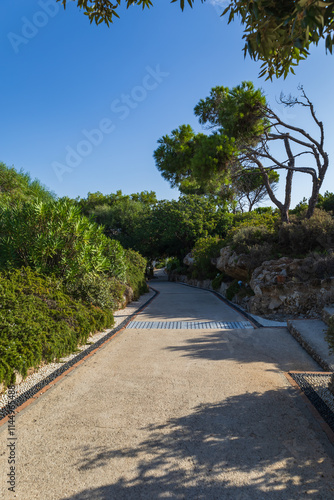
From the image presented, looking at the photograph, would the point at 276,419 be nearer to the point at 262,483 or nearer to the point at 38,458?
the point at 262,483

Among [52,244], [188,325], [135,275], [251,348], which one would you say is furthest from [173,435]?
[135,275]

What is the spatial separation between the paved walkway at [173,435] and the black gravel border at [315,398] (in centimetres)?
17

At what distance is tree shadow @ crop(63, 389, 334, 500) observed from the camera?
2314 millimetres

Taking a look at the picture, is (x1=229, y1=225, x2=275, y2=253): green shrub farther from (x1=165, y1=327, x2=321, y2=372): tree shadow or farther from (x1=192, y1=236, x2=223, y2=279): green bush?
(x1=165, y1=327, x2=321, y2=372): tree shadow

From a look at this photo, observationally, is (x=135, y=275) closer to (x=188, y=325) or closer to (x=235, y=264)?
(x=235, y=264)

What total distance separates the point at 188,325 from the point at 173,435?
5.09 m

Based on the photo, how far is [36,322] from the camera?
5340mm

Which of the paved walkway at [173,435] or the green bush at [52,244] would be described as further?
the green bush at [52,244]

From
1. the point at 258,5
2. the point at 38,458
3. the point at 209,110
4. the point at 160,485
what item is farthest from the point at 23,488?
the point at 209,110

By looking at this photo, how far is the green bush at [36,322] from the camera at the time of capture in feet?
14.4

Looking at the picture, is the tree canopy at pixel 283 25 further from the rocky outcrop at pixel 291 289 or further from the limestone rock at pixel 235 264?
the limestone rock at pixel 235 264

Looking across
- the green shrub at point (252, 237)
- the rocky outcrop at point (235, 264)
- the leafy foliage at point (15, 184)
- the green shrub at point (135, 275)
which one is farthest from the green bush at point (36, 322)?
the leafy foliage at point (15, 184)

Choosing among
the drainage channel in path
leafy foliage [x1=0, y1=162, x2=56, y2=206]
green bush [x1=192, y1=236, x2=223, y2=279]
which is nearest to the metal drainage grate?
the drainage channel in path

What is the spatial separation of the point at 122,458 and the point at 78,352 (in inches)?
134
